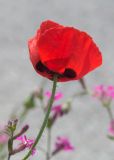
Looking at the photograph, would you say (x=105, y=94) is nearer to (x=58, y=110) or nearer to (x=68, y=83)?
(x=58, y=110)

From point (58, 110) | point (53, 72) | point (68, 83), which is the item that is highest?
point (53, 72)

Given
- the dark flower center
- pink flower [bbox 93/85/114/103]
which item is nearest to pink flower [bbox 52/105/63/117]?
pink flower [bbox 93/85/114/103]

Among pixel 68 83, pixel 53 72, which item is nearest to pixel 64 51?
pixel 53 72

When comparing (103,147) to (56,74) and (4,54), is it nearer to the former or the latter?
(4,54)

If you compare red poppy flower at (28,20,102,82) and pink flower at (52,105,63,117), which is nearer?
red poppy flower at (28,20,102,82)

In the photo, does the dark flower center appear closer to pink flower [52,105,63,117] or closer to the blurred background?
pink flower [52,105,63,117]
